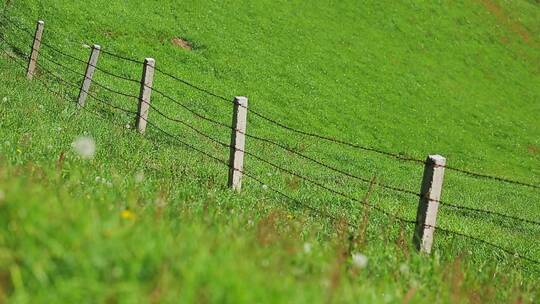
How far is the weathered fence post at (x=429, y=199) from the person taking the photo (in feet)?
26.0

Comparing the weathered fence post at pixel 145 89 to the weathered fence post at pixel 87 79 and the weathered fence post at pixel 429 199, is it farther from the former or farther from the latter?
the weathered fence post at pixel 429 199

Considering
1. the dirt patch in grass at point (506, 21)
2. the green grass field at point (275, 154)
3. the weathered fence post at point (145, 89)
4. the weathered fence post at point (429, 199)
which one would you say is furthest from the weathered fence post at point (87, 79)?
the dirt patch in grass at point (506, 21)

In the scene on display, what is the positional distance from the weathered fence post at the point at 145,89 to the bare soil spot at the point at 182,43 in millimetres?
13582

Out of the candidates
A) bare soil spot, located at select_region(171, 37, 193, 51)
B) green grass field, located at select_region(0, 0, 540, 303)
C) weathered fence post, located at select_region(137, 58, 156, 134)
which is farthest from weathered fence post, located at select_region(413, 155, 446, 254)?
bare soil spot, located at select_region(171, 37, 193, 51)

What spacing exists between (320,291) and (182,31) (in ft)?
89.2

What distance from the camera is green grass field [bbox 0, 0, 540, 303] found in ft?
9.86

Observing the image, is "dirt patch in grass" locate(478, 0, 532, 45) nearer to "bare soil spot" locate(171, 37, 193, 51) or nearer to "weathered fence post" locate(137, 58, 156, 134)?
"bare soil spot" locate(171, 37, 193, 51)

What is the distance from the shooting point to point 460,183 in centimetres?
2442

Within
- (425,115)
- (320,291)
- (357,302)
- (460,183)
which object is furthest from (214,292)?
(425,115)

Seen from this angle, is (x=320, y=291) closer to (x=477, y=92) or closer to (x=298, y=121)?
(x=298, y=121)

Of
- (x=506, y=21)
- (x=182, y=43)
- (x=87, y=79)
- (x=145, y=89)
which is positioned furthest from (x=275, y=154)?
(x=506, y=21)

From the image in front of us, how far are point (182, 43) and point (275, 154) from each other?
10747mm

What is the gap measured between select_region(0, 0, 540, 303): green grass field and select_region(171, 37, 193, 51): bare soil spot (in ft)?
0.71

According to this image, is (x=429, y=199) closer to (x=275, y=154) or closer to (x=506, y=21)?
(x=275, y=154)
